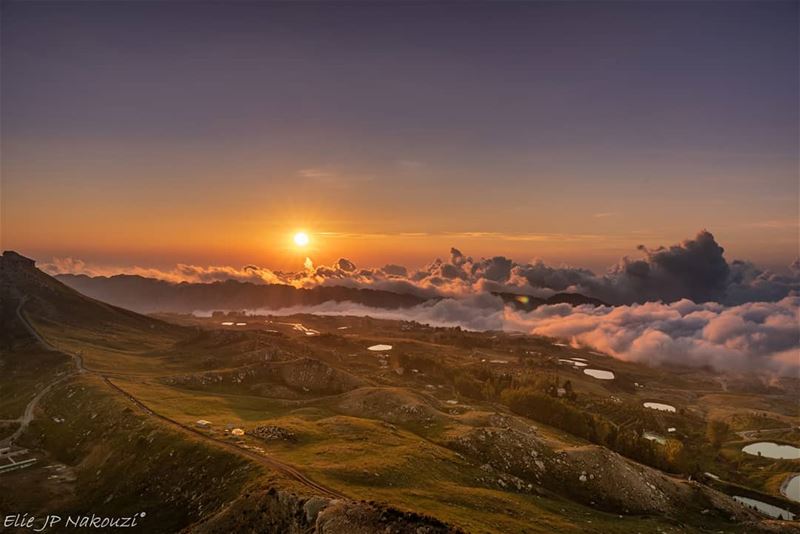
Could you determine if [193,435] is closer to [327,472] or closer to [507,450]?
[327,472]

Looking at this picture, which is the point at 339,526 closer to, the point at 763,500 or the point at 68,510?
the point at 68,510

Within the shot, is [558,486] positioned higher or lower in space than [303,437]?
lower

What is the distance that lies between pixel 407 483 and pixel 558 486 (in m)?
48.3

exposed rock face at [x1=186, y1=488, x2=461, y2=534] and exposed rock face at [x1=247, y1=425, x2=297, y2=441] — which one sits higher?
exposed rock face at [x1=186, y1=488, x2=461, y2=534]

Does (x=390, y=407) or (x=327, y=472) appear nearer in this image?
(x=327, y=472)

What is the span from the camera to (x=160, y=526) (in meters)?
79.1

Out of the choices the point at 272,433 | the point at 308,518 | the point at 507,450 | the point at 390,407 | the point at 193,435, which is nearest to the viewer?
the point at 308,518

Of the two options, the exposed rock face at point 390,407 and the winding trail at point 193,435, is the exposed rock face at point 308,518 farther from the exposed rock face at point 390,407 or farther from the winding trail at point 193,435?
the exposed rock face at point 390,407

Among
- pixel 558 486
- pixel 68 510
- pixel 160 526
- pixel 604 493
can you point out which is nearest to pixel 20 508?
pixel 68 510

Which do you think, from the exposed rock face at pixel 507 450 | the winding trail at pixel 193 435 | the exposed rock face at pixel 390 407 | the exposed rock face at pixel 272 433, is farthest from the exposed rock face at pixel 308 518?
the exposed rock face at pixel 390 407

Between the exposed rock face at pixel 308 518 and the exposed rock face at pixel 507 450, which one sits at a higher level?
the exposed rock face at pixel 308 518

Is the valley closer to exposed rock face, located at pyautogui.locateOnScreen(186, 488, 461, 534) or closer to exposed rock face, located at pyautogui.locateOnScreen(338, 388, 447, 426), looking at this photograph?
exposed rock face, located at pyautogui.locateOnScreen(186, 488, 461, 534)

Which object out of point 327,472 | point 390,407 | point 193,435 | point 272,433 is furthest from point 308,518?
point 390,407

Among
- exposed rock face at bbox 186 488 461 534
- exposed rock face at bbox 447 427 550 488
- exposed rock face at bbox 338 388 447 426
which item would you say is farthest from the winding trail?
exposed rock face at bbox 338 388 447 426
